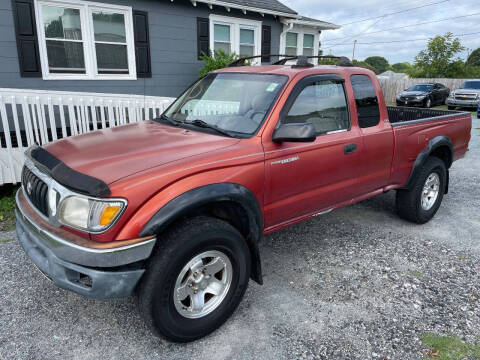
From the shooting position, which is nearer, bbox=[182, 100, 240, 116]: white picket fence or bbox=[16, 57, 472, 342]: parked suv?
bbox=[16, 57, 472, 342]: parked suv

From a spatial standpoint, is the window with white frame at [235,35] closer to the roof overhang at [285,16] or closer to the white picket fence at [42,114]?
the roof overhang at [285,16]

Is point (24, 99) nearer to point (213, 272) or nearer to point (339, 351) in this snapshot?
point (213, 272)

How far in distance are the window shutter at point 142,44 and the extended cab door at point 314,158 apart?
6874 mm

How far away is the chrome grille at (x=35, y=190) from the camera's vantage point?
2487mm

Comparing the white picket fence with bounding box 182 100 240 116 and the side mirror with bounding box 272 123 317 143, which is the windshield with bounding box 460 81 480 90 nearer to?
the white picket fence with bounding box 182 100 240 116

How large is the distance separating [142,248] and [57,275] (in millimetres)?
580

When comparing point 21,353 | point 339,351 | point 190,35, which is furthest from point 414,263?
point 190,35

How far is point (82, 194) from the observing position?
2.23 meters

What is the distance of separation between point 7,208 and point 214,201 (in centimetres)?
398

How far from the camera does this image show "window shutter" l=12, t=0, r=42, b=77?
7414 millimetres

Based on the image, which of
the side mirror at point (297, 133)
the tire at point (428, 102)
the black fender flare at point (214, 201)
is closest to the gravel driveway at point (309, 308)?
the black fender flare at point (214, 201)

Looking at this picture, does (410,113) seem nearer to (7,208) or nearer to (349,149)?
(349,149)

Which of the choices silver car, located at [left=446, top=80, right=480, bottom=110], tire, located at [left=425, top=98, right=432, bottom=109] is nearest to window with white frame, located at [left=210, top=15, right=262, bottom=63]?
tire, located at [left=425, top=98, right=432, bottom=109]

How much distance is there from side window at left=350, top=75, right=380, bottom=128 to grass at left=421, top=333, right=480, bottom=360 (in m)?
2.02
